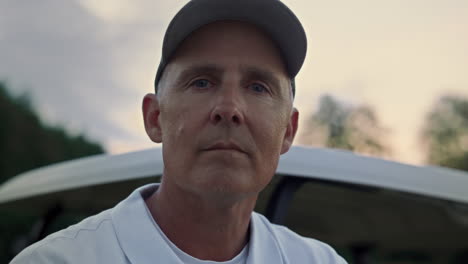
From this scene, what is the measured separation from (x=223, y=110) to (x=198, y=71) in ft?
0.57

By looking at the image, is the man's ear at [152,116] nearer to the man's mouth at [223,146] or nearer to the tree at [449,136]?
the man's mouth at [223,146]

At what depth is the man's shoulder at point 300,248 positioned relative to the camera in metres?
1.84

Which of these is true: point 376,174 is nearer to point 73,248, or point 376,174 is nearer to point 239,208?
point 239,208

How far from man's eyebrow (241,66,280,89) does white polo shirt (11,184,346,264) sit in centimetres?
50

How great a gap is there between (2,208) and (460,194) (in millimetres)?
3278

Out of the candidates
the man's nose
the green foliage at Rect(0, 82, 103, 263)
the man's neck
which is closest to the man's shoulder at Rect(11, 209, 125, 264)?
the man's neck

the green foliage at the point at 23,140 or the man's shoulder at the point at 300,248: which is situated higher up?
the man's shoulder at the point at 300,248

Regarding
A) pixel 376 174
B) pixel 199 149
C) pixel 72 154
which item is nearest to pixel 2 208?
pixel 376 174

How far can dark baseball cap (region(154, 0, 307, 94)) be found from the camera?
5.50ft

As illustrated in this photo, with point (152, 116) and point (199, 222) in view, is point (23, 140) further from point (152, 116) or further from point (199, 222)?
point (199, 222)

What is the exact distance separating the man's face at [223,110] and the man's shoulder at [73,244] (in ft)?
0.81

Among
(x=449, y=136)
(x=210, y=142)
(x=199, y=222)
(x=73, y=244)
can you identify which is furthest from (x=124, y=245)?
(x=449, y=136)

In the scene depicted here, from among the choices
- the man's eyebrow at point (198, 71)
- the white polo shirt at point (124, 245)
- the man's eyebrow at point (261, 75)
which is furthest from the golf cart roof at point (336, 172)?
the man's eyebrow at point (198, 71)

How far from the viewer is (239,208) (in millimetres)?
1727
